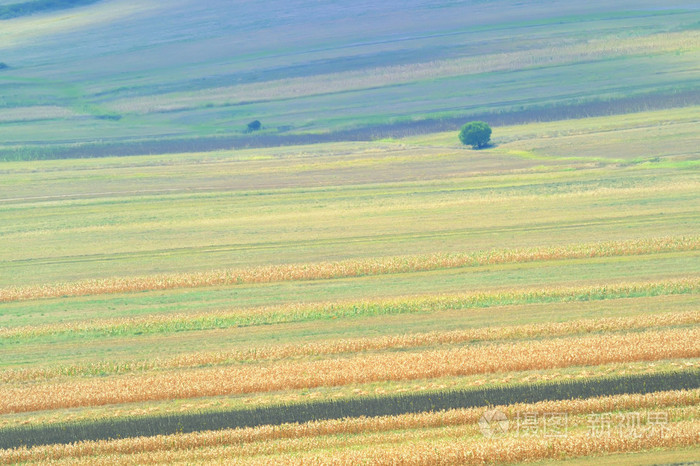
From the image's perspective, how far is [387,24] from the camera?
16062 cm

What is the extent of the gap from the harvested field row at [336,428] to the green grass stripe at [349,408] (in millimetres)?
627

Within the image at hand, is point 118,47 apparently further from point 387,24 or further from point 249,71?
point 387,24

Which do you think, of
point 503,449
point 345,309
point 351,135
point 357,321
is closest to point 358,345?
point 357,321

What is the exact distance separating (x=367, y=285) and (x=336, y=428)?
1370 centimetres

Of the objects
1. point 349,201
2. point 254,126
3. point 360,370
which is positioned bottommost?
point 254,126

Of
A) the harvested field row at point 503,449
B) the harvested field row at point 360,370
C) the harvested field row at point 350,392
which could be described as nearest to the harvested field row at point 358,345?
the harvested field row at point 360,370

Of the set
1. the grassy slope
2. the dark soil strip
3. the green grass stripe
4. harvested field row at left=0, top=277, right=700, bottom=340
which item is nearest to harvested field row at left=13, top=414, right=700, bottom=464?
the green grass stripe

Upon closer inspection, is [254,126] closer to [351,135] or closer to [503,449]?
[351,135]

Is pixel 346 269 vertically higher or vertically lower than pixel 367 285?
lower

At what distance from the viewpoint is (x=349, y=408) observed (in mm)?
18406

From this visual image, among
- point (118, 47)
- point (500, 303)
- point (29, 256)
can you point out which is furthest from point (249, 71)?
point (500, 303)

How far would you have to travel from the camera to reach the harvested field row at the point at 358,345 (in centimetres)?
2238

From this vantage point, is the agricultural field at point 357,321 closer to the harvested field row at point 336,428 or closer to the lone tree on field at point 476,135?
the harvested field row at point 336,428

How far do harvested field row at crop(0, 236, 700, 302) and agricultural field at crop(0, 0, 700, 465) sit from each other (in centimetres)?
14
